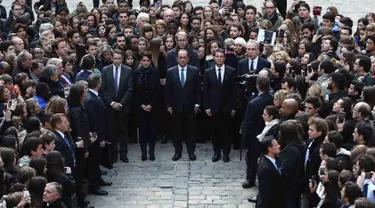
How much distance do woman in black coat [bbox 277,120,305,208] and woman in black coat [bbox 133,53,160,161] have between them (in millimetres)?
4489

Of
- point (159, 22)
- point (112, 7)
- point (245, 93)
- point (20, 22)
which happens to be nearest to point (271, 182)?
point (245, 93)

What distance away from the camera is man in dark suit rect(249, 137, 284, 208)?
12.2 meters

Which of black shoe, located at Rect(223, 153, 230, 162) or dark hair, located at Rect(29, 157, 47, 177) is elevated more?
dark hair, located at Rect(29, 157, 47, 177)

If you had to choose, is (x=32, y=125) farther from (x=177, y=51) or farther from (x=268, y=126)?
(x=177, y=51)

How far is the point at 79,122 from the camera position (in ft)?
47.2

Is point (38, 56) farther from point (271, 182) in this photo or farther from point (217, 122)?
point (271, 182)

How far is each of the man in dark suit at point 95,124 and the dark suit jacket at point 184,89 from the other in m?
1.85

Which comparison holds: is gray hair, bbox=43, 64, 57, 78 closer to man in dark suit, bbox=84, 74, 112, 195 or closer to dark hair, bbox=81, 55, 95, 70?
man in dark suit, bbox=84, 74, 112, 195

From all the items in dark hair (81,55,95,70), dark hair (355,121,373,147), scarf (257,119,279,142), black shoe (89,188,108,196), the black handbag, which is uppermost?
dark hair (81,55,95,70)

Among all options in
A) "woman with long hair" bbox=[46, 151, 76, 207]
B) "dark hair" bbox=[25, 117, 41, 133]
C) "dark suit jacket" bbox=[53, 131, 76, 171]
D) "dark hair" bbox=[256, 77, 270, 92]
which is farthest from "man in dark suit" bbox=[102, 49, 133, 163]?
"woman with long hair" bbox=[46, 151, 76, 207]

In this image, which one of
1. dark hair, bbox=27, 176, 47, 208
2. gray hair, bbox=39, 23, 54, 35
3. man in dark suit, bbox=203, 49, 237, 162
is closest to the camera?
dark hair, bbox=27, 176, 47, 208

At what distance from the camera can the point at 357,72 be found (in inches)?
611

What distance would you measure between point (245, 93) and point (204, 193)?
241cm

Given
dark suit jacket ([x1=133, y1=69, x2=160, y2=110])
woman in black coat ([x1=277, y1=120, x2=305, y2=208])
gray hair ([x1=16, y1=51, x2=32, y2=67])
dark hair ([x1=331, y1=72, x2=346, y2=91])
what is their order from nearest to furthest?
woman in black coat ([x1=277, y1=120, x2=305, y2=208]), dark hair ([x1=331, y1=72, x2=346, y2=91]), gray hair ([x1=16, y1=51, x2=32, y2=67]), dark suit jacket ([x1=133, y1=69, x2=160, y2=110])
